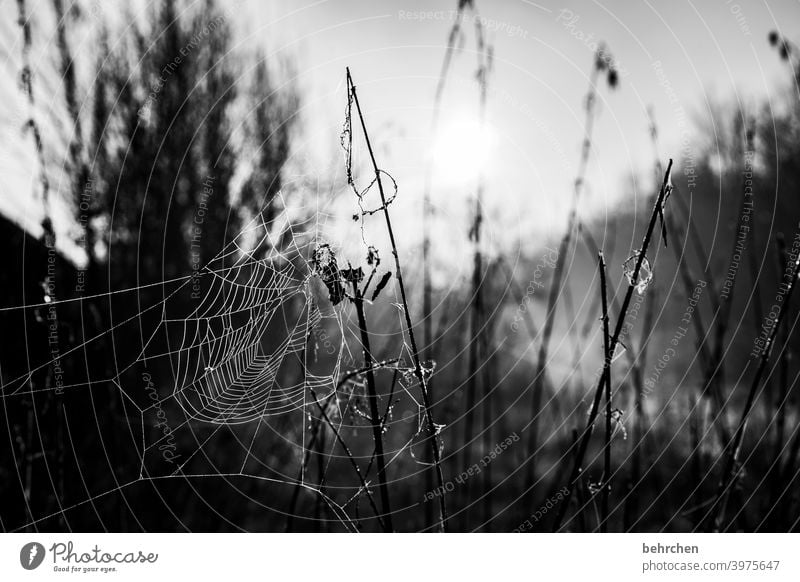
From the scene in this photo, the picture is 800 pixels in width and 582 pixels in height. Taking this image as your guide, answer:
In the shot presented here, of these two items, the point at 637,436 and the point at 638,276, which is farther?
the point at 637,436

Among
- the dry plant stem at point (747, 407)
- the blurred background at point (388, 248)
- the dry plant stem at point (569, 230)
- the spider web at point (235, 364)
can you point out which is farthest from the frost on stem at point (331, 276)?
the dry plant stem at point (747, 407)

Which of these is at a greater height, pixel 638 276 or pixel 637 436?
pixel 638 276

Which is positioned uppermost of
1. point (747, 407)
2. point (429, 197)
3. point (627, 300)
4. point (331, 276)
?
point (429, 197)

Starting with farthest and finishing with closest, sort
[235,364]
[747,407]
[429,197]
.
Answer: [235,364] < [429,197] < [747,407]

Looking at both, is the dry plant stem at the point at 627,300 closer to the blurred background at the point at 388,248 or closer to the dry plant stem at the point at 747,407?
the blurred background at the point at 388,248

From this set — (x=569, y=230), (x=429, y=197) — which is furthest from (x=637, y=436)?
(x=429, y=197)

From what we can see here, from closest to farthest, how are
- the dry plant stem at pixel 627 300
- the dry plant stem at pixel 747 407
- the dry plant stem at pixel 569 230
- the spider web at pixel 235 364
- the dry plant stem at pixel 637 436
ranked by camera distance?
1. the dry plant stem at pixel 627 300
2. the dry plant stem at pixel 747 407
3. the dry plant stem at pixel 637 436
4. the dry plant stem at pixel 569 230
5. the spider web at pixel 235 364

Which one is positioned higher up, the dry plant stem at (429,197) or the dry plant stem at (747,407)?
the dry plant stem at (429,197)

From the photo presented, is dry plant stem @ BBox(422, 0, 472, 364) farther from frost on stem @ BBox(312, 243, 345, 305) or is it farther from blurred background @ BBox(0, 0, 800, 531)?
frost on stem @ BBox(312, 243, 345, 305)

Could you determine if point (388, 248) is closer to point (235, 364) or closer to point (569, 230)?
point (569, 230)

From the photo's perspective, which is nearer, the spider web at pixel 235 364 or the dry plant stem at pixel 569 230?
the dry plant stem at pixel 569 230

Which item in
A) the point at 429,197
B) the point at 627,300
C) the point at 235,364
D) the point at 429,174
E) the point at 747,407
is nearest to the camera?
the point at 627,300

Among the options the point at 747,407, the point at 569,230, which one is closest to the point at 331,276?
the point at 569,230
